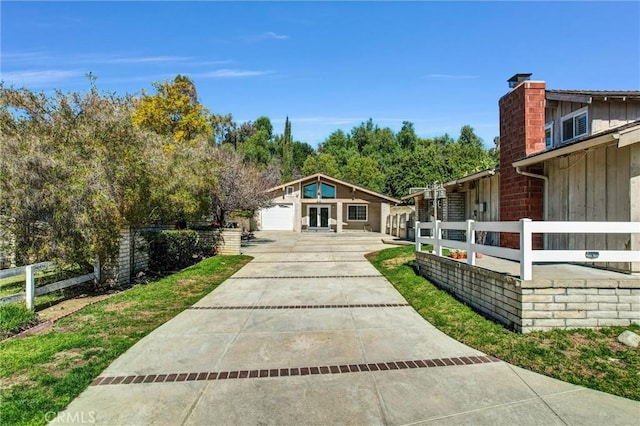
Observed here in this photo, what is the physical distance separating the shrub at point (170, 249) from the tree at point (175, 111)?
7836mm

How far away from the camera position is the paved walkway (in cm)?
301

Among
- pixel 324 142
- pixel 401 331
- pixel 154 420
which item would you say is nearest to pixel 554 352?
pixel 401 331

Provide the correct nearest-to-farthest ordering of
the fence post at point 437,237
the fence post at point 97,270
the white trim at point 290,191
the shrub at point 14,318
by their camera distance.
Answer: the shrub at point 14,318 < the fence post at point 437,237 < the fence post at point 97,270 < the white trim at point 290,191

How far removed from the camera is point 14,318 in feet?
18.6

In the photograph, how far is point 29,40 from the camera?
28.9 feet

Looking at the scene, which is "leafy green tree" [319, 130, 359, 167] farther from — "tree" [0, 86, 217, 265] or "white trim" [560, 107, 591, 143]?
"tree" [0, 86, 217, 265]

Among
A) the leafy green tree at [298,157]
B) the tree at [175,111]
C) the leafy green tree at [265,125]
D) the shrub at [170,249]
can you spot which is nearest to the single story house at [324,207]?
the tree at [175,111]

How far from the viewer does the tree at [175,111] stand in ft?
61.7

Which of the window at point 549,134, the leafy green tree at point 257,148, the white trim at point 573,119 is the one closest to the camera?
the white trim at point 573,119

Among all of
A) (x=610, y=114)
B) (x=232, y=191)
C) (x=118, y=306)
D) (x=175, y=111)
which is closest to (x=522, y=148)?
(x=610, y=114)

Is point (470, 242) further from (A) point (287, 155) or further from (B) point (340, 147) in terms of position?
(B) point (340, 147)

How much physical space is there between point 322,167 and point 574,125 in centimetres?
3657

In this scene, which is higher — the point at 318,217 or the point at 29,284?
the point at 318,217

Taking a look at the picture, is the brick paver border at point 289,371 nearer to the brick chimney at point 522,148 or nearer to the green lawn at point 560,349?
the green lawn at point 560,349
